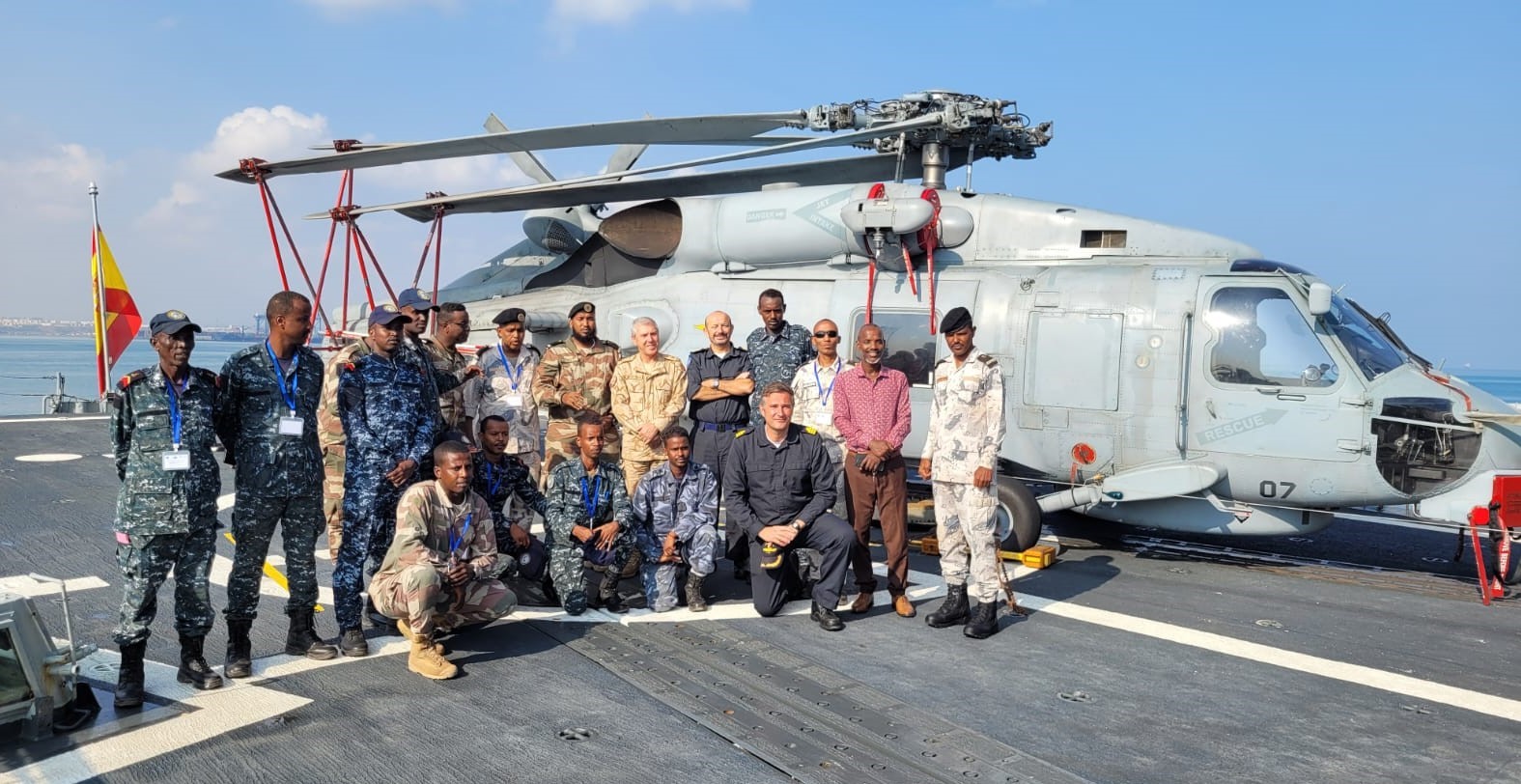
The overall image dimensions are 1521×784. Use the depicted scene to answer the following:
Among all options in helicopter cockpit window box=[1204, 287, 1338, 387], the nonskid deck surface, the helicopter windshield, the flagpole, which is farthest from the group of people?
the flagpole

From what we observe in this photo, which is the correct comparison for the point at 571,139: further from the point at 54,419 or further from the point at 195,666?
the point at 54,419

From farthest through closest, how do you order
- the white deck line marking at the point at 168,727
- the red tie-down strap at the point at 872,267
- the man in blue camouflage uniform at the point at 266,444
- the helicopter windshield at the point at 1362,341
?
1. the red tie-down strap at the point at 872,267
2. the helicopter windshield at the point at 1362,341
3. the man in blue camouflage uniform at the point at 266,444
4. the white deck line marking at the point at 168,727

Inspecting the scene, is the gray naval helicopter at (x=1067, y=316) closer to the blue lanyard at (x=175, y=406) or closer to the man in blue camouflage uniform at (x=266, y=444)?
the man in blue camouflage uniform at (x=266, y=444)

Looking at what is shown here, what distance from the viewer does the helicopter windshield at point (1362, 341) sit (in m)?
6.88

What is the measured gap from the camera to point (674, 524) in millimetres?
6023

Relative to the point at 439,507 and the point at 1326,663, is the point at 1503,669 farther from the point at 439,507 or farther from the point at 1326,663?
the point at 439,507

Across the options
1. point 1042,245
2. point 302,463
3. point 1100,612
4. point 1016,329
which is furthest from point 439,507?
point 1042,245

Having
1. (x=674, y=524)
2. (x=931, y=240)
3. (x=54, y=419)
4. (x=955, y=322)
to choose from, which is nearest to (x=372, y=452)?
(x=674, y=524)

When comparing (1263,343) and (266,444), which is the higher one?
(1263,343)

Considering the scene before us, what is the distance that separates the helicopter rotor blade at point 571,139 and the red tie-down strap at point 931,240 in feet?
4.22

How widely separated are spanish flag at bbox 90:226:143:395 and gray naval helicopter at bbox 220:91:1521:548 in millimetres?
6278

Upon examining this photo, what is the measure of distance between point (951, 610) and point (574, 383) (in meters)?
3.09

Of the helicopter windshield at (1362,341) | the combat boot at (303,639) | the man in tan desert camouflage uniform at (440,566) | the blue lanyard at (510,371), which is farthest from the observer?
the blue lanyard at (510,371)

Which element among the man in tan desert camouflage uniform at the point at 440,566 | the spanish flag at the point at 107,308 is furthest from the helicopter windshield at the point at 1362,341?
the spanish flag at the point at 107,308
